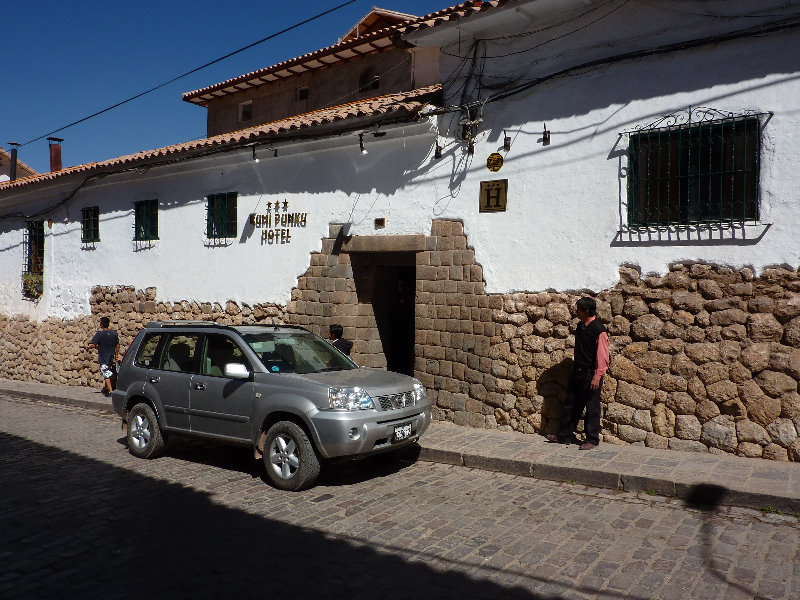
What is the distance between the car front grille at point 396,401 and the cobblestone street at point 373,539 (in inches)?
30.4

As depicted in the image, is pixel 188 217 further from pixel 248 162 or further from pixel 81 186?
pixel 81 186

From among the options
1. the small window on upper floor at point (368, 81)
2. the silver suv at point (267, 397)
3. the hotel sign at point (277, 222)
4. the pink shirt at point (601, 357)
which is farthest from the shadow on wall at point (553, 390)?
the small window on upper floor at point (368, 81)

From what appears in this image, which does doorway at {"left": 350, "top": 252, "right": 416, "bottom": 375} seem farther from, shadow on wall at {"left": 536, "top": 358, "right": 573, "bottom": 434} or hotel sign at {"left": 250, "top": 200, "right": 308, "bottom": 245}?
shadow on wall at {"left": 536, "top": 358, "right": 573, "bottom": 434}

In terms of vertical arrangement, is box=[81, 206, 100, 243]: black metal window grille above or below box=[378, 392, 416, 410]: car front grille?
above

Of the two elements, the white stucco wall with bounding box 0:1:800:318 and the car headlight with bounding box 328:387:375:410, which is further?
the white stucco wall with bounding box 0:1:800:318

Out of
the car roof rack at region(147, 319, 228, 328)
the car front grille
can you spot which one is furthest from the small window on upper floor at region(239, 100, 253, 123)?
the car front grille

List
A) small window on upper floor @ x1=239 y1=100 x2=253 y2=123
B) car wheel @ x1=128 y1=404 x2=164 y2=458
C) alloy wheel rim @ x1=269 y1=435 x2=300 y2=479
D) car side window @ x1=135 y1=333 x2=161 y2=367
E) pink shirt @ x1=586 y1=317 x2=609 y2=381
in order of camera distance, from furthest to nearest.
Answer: small window on upper floor @ x1=239 y1=100 x2=253 y2=123 < car side window @ x1=135 y1=333 x2=161 y2=367 < car wheel @ x1=128 y1=404 x2=164 y2=458 < pink shirt @ x1=586 y1=317 x2=609 y2=381 < alloy wheel rim @ x1=269 y1=435 x2=300 y2=479

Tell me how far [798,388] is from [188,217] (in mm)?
10875

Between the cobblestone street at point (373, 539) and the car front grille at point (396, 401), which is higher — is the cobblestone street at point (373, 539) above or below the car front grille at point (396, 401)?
below

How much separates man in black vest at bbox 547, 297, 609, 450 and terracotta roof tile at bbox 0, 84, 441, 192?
12.6 feet

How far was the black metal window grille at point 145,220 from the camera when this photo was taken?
45.5 feet

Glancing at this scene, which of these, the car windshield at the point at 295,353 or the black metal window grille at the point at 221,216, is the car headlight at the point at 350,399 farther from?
the black metal window grille at the point at 221,216

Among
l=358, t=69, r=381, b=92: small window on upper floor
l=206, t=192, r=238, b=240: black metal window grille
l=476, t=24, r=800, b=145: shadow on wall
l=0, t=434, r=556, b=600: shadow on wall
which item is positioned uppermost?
l=358, t=69, r=381, b=92: small window on upper floor

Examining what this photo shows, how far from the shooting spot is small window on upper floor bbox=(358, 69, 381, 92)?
13.8m
